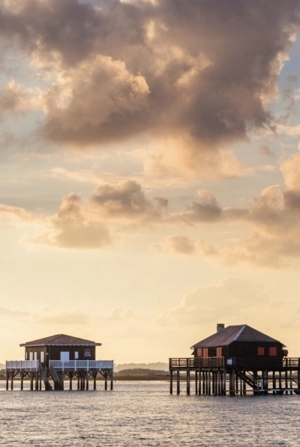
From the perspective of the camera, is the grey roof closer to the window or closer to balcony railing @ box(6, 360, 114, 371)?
the window

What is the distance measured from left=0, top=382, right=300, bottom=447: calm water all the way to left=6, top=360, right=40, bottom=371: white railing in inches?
492

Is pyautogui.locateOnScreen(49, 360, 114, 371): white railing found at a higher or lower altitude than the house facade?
lower

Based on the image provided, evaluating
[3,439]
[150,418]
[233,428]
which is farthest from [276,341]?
[3,439]

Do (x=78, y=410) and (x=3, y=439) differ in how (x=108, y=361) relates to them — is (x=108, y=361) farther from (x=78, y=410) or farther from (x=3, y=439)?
(x=3, y=439)

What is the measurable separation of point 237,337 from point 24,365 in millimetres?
30789

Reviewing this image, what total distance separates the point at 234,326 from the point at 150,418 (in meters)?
30.8

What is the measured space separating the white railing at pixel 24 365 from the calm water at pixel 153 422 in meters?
12.5

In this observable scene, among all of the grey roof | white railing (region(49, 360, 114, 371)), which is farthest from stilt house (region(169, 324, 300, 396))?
white railing (region(49, 360, 114, 371))

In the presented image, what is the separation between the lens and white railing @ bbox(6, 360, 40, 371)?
118025 millimetres

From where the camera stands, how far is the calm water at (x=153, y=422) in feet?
202

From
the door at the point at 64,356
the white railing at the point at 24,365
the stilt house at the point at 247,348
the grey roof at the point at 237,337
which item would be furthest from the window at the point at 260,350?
the white railing at the point at 24,365

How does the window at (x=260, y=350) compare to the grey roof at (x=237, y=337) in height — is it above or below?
below

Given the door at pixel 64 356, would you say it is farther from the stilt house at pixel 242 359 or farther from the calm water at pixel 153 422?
the stilt house at pixel 242 359

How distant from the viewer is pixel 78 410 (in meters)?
88.6
